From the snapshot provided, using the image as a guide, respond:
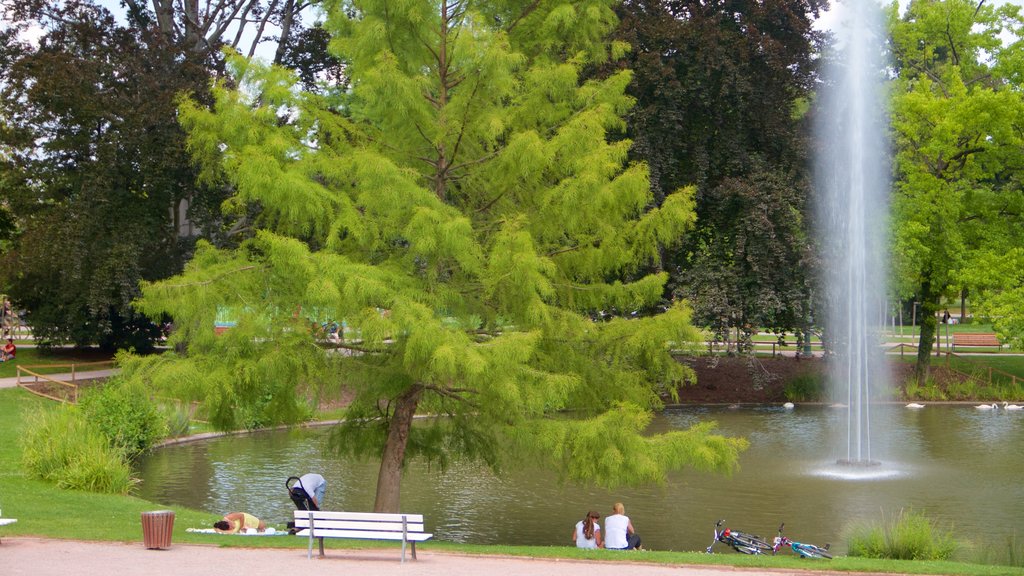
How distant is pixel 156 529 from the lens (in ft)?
45.7

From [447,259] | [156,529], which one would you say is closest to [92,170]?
[447,259]

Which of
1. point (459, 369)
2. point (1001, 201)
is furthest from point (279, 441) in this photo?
point (1001, 201)

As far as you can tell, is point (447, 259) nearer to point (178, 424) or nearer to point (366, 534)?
point (366, 534)

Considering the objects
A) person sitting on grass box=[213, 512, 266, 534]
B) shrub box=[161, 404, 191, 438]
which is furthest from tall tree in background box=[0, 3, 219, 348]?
person sitting on grass box=[213, 512, 266, 534]

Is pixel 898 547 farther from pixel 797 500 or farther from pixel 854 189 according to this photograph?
pixel 854 189

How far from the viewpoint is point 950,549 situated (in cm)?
1605

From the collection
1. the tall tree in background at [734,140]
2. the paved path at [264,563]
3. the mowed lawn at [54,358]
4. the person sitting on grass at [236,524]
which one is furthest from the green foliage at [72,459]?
the mowed lawn at [54,358]

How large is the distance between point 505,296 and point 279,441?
14450 mm

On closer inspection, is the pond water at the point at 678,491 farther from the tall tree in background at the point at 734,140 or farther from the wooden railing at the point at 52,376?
the tall tree in background at the point at 734,140

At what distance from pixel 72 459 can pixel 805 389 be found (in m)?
28.0

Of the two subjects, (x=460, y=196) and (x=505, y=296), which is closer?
(x=505, y=296)

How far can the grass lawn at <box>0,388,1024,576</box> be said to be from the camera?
1393 centimetres

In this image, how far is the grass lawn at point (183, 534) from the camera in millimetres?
13930

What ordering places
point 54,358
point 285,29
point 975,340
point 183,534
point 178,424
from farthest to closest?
point 975,340 < point 54,358 < point 285,29 < point 178,424 < point 183,534
